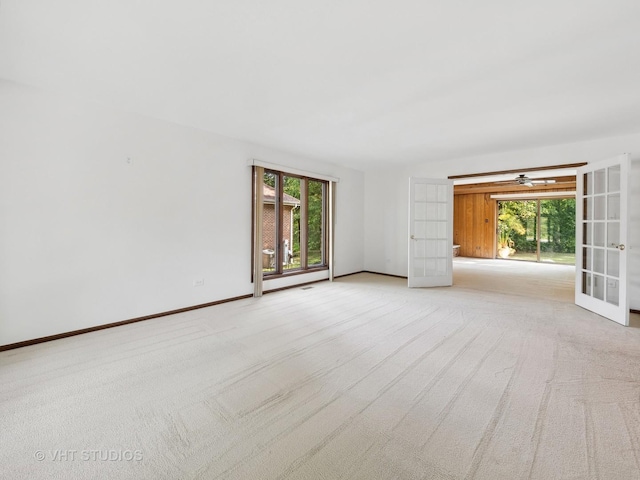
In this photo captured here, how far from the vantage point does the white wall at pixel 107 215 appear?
8.83 ft

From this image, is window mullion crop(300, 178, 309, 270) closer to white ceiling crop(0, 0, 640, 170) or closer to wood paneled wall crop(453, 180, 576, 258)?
white ceiling crop(0, 0, 640, 170)

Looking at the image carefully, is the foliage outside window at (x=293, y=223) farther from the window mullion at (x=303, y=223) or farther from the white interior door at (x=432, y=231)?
the white interior door at (x=432, y=231)

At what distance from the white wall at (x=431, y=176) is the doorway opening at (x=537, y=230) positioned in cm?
606

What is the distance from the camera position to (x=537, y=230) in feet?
32.0

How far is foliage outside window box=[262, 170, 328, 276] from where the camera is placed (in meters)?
5.07

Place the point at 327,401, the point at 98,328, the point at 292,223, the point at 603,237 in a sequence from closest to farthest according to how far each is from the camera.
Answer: the point at 327,401 → the point at 98,328 → the point at 603,237 → the point at 292,223

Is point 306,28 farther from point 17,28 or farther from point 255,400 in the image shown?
point 255,400

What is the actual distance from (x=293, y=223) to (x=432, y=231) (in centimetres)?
273

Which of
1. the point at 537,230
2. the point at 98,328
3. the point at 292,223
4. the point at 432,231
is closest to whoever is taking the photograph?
the point at 98,328

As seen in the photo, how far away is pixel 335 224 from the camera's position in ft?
19.8

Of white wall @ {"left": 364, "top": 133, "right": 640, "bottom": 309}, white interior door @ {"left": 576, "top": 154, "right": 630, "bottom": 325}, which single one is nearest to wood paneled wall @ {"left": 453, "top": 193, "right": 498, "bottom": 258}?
white wall @ {"left": 364, "top": 133, "right": 640, "bottom": 309}

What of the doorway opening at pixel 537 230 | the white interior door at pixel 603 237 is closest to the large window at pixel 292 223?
the white interior door at pixel 603 237

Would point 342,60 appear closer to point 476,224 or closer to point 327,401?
point 327,401

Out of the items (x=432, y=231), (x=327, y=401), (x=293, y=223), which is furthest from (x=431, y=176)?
(x=327, y=401)
